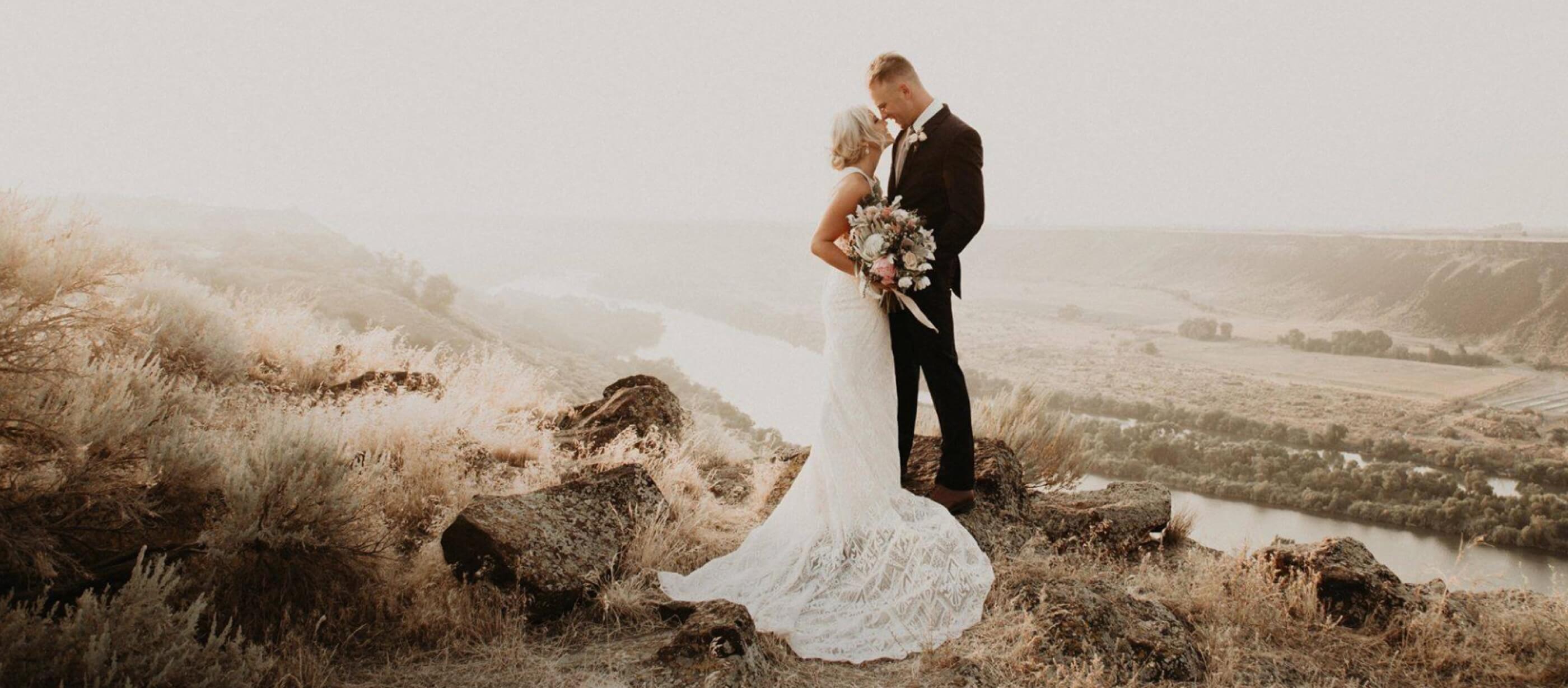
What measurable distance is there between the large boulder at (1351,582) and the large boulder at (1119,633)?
0.99 meters

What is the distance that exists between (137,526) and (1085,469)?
20.5 ft

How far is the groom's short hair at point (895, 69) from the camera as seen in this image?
4.23m

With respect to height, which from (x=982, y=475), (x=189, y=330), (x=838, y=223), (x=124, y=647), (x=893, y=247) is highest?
(x=838, y=223)

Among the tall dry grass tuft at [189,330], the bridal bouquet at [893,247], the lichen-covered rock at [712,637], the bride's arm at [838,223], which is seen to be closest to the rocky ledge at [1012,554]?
the lichen-covered rock at [712,637]

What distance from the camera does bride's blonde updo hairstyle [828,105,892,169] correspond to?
3.88m

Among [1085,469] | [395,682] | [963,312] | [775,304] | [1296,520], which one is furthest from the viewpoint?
[775,304]

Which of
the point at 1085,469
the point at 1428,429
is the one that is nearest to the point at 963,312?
the point at 1428,429

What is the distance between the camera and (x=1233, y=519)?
802 centimetres

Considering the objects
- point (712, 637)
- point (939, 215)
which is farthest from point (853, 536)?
point (939, 215)

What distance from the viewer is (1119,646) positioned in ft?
9.85

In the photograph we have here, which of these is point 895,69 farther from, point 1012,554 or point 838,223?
point 1012,554

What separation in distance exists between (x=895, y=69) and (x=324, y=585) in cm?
369

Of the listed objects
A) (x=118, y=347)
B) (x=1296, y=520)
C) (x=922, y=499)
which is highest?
(x=118, y=347)

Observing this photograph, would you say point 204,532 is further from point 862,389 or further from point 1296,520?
point 1296,520
